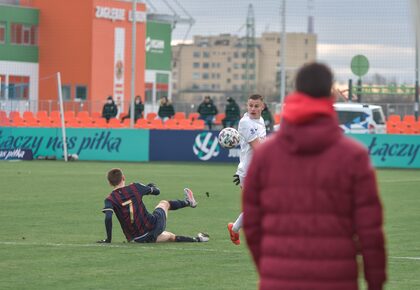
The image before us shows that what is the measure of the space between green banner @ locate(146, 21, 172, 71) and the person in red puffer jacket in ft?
238

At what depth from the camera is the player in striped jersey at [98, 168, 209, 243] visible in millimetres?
14227

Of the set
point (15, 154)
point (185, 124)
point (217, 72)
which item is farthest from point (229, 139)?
point (217, 72)

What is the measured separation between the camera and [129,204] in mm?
14180

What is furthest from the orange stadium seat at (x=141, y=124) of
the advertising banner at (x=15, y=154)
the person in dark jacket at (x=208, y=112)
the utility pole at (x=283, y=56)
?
the advertising banner at (x=15, y=154)

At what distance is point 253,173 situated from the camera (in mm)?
6105

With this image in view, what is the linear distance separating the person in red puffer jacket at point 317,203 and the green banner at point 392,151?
31889 millimetres

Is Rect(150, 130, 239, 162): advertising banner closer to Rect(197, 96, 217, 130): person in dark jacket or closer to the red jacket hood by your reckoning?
Rect(197, 96, 217, 130): person in dark jacket

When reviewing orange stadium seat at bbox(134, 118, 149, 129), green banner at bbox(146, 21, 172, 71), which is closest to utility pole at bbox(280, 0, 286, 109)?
orange stadium seat at bbox(134, 118, 149, 129)

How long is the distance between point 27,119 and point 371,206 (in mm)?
40909

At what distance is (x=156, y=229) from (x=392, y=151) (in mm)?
23759

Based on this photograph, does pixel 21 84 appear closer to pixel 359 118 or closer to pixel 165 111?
pixel 165 111

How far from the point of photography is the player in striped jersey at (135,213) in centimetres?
1423

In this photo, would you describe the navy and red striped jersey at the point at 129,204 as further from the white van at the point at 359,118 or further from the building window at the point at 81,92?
the building window at the point at 81,92

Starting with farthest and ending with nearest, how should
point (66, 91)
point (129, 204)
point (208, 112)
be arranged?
point (66, 91)
point (208, 112)
point (129, 204)
